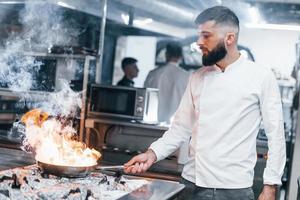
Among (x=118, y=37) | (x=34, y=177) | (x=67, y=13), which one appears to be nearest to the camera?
(x=34, y=177)

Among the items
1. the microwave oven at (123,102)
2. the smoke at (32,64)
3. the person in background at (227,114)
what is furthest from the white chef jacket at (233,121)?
the microwave oven at (123,102)

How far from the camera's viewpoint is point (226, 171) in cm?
236

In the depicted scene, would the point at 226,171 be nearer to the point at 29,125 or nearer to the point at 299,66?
the point at 29,125

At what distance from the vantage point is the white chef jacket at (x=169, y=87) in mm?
5570

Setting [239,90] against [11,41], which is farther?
[11,41]

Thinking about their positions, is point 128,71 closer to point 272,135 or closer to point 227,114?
point 227,114

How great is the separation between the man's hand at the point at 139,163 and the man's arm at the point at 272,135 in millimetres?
610

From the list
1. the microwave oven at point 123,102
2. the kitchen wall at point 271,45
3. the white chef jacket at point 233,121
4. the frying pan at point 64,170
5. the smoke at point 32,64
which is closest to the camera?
the frying pan at point 64,170

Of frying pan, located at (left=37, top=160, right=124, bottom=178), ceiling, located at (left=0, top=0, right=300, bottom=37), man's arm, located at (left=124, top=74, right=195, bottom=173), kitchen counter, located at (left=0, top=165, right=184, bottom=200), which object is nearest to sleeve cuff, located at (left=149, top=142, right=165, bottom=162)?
man's arm, located at (left=124, top=74, right=195, bottom=173)

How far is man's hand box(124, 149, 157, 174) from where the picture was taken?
7.72ft

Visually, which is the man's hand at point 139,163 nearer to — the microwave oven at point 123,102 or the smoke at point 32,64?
the smoke at point 32,64

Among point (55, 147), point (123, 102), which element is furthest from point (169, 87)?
point (55, 147)

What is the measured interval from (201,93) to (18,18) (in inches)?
133

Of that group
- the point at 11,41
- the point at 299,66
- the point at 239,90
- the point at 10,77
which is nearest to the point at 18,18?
the point at 11,41
